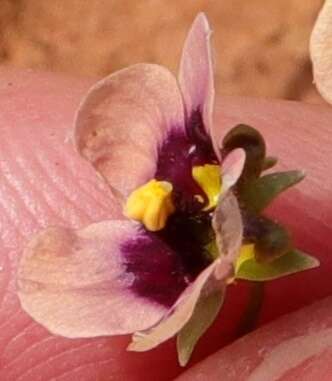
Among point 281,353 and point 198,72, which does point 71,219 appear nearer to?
point 281,353

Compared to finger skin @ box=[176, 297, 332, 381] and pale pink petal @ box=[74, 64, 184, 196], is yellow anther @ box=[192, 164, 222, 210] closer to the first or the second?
pale pink petal @ box=[74, 64, 184, 196]

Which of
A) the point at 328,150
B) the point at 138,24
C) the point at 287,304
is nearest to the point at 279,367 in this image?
the point at 287,304

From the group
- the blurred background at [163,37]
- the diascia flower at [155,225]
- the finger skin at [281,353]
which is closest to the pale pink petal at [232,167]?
the diascia flower at [155,225]

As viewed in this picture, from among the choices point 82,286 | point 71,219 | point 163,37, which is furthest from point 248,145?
point 163,37

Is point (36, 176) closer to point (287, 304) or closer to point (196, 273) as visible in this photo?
point (287, 304)

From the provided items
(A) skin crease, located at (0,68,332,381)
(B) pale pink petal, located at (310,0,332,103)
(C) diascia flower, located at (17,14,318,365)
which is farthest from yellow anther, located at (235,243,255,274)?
(A) skin crease, located at (0,68,332,381)
